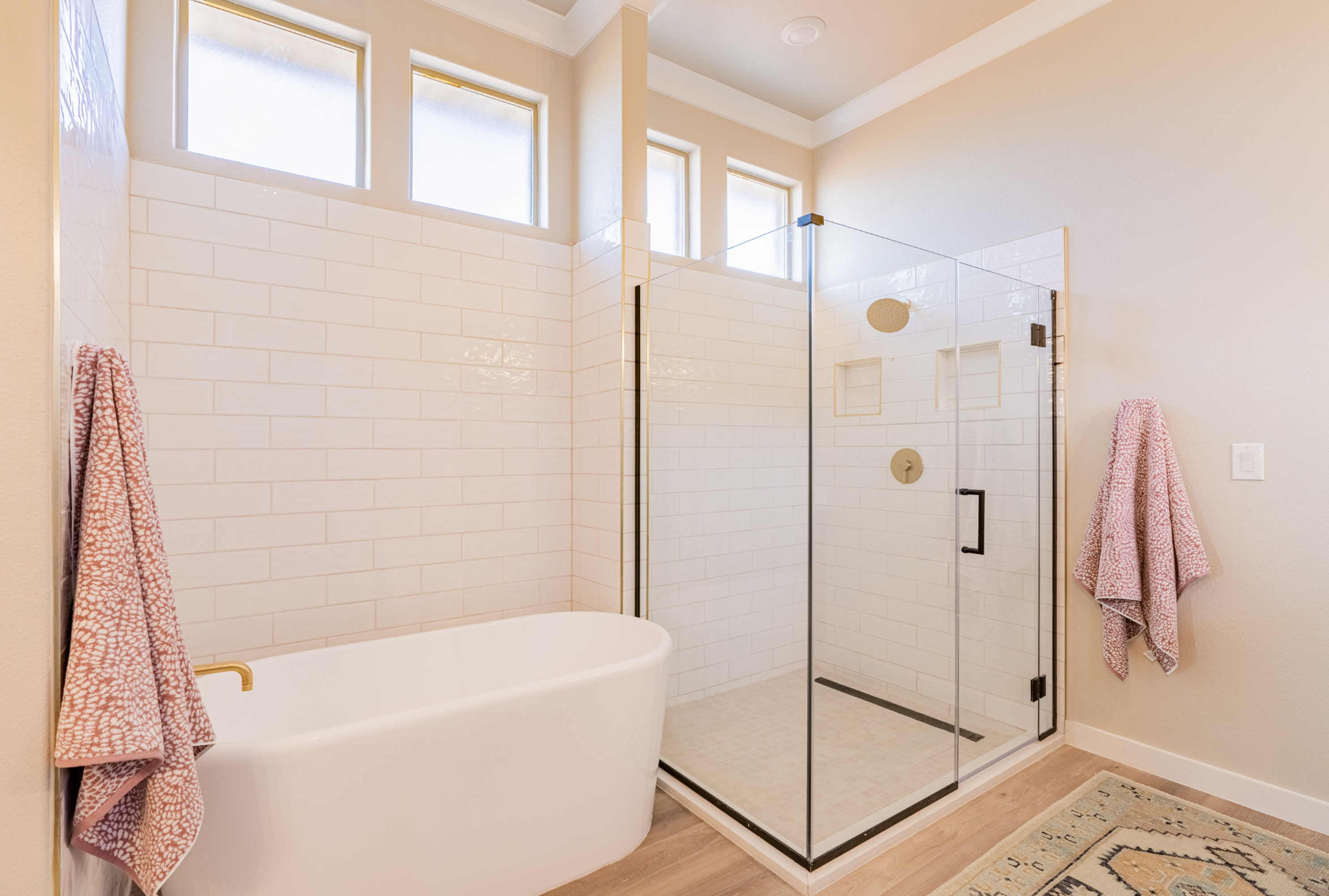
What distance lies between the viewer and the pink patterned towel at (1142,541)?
225cm

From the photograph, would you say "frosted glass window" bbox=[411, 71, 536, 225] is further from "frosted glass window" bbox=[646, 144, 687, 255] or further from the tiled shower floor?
the tiled shower floor

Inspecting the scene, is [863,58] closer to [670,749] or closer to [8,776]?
[670,749]

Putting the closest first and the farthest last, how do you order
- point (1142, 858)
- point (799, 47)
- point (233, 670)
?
point (233, 670)
point (1142, 858)
point (799, 47)

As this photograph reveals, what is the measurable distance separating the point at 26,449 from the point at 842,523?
1.86 m

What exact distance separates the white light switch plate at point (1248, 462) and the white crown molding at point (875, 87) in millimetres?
1789

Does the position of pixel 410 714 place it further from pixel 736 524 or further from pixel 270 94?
pixel 270 94

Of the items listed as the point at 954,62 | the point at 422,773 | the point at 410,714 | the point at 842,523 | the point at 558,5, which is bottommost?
the point at 422,773

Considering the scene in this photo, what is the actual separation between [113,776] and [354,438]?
1522mm

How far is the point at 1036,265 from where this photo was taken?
107 inches

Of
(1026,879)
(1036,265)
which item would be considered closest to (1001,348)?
(1036,265)

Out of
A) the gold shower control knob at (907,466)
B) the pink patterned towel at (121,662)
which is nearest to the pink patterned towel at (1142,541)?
the gold shower control knob at (907,466)

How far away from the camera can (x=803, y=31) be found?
2.98 m

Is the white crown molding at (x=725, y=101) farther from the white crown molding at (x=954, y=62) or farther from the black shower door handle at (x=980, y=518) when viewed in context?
the black shower door handle at (x=980, y=518)

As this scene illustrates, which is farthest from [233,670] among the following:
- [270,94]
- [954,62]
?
[954,62]
